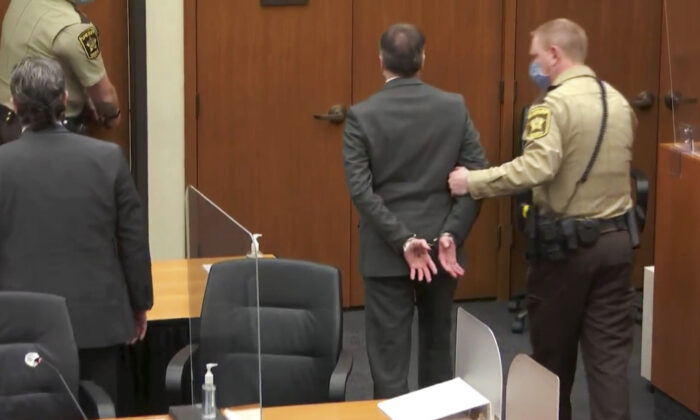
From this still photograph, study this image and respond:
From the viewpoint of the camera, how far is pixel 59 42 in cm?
509

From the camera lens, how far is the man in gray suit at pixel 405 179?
4.28m

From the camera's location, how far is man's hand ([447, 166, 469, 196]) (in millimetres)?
4293

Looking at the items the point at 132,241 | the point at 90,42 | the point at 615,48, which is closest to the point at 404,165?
the point at 132,241

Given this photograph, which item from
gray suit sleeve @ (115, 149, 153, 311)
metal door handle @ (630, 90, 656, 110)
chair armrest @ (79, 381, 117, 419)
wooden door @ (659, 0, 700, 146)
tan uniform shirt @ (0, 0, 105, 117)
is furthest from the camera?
metal door handle @ (630, 90, 656, 110)

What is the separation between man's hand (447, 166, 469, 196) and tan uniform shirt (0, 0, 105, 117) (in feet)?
5.58

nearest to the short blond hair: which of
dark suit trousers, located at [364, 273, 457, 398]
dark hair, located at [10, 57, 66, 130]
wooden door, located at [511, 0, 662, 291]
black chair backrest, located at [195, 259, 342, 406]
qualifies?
dark suit trousers, located at [364, 273, 457, 398]

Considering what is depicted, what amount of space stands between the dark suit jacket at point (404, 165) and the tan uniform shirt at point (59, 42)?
1.38 m

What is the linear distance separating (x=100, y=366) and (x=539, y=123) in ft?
5.25

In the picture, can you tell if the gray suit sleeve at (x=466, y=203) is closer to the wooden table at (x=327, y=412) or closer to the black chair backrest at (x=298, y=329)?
the black chair backrest at (x=298, y=329)

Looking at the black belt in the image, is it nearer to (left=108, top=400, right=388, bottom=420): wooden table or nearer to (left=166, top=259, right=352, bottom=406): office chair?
(left=166, top=259, right=352, bottom=406): office chair

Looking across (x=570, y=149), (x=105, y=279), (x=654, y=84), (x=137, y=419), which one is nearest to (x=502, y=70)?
(x=654, y=84)

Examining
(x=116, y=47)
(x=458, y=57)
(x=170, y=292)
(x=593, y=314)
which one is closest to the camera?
(x=593, y=314)

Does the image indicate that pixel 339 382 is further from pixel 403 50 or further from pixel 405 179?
pixel 403 50

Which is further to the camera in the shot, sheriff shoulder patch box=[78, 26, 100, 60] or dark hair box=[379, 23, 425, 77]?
sheriff shoulder patch box=[78, 26, 100, 60]
